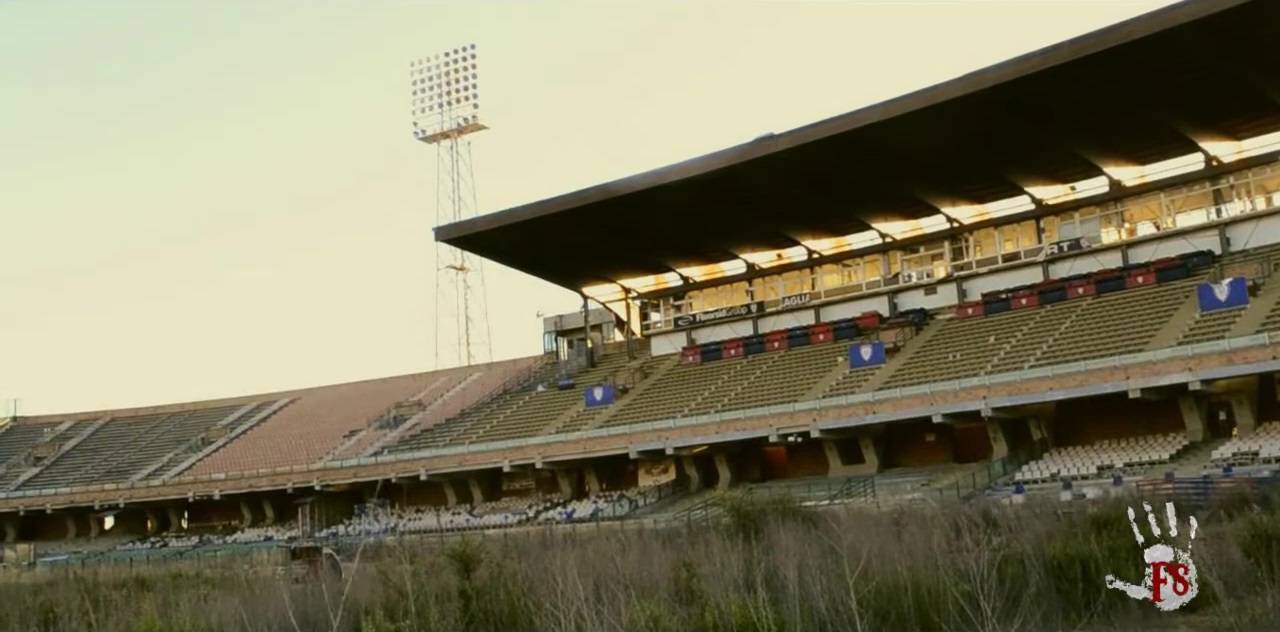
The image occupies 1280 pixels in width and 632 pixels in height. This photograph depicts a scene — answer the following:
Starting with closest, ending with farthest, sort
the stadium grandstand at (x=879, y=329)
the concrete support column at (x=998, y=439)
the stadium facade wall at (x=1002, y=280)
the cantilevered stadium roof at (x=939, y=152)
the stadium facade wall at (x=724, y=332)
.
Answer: the cantilevered stadium roof at (x=939, y=152) < the stadium grandstand at (x=879, y=329) < the concrete support column at (x=998, y=439) < the stadium facade wall at (x=1002, y=280) < the stadium facade wall at (x=724, y=332)

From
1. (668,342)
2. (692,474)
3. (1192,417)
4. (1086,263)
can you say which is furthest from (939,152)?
(668,342)

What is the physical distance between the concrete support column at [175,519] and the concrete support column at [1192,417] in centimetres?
4012

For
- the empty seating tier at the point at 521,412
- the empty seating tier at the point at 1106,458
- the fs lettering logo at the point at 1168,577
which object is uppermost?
the empty seating tier at the point at 521,412

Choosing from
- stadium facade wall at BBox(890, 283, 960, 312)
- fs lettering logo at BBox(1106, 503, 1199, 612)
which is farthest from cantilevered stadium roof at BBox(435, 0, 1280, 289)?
fs lettering logo at BBox(1106, 503, 1199, 612)

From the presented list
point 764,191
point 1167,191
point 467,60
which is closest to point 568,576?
point 764,191

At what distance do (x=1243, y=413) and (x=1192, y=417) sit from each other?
45.5 inches

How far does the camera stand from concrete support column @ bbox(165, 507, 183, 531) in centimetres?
4931

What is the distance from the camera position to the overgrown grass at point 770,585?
44.9ft

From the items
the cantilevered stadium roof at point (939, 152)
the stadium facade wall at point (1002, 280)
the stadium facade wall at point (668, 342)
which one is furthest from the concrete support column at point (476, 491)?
the stadium facade wall at point (1002, 280)

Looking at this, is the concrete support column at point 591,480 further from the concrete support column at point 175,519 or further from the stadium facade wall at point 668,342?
the concrete support column at point 175,519

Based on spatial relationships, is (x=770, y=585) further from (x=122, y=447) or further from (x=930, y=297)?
(x=122, y=447)

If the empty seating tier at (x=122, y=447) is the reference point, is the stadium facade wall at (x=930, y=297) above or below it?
above

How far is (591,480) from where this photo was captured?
4003 cm

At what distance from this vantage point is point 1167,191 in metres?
35.2
